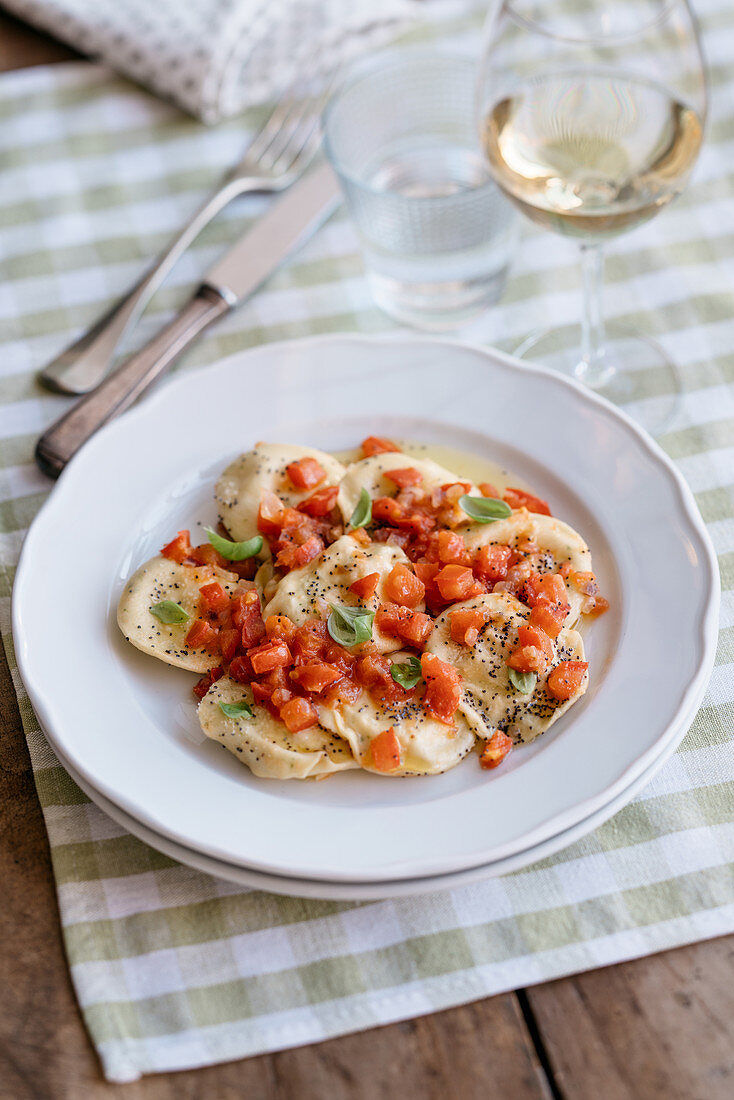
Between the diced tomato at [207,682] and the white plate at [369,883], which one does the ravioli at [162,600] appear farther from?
the white plate at [369,883]

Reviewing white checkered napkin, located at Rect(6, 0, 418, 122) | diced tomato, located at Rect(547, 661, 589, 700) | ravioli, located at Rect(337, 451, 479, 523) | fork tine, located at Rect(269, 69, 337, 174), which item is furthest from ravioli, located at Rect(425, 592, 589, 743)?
white checkered napkin, located at Rect(6, 0, 418, 122)

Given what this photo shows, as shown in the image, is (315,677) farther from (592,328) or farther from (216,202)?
(216,202)

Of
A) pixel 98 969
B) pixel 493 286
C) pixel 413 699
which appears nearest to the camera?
pixel 98 969

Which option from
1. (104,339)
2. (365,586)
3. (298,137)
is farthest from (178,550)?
(298,137)

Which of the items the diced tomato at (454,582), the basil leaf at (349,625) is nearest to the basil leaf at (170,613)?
the basil leaf at (349,625)

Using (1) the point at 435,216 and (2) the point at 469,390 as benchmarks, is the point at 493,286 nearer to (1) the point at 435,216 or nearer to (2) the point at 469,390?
(1) the point at 435,216

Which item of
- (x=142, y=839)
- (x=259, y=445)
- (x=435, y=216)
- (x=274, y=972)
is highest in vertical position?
(x=435, y=216)

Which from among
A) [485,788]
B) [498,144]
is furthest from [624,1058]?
[498,144]
